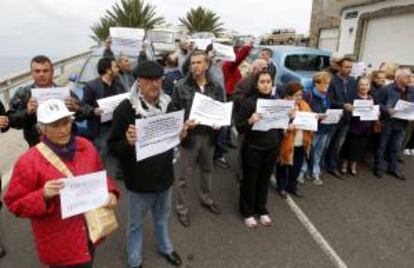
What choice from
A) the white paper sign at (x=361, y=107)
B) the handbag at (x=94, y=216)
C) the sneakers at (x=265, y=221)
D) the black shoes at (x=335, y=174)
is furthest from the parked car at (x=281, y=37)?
the handbag at (x=94, y=216)

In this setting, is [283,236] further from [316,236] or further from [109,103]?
[109,103]

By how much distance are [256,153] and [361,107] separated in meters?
2.52

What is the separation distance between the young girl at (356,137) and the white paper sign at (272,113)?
2204 mm

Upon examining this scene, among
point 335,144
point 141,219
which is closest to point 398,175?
point 335,144

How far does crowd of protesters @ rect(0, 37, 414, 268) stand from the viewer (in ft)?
8.12

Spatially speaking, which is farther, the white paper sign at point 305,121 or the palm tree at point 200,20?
the palm tree at point 200,20

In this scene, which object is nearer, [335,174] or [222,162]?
[335,174]

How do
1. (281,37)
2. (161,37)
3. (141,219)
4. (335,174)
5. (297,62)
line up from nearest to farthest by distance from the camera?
(141,219)
(335,174)
(297,62)
(161,37)
(281,37)

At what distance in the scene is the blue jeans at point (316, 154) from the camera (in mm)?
6062

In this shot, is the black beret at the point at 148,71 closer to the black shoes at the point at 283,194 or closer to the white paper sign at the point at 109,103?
the white paper sign at the point at 109,103

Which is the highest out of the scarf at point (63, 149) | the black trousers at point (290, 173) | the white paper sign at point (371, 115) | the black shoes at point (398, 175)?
the scarf at point (63, 149)

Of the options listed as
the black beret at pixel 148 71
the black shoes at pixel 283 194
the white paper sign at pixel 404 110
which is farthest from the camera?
the white paper sign at pixel 404 110

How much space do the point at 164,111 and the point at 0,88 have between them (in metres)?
6.84

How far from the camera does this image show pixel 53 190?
227cm
